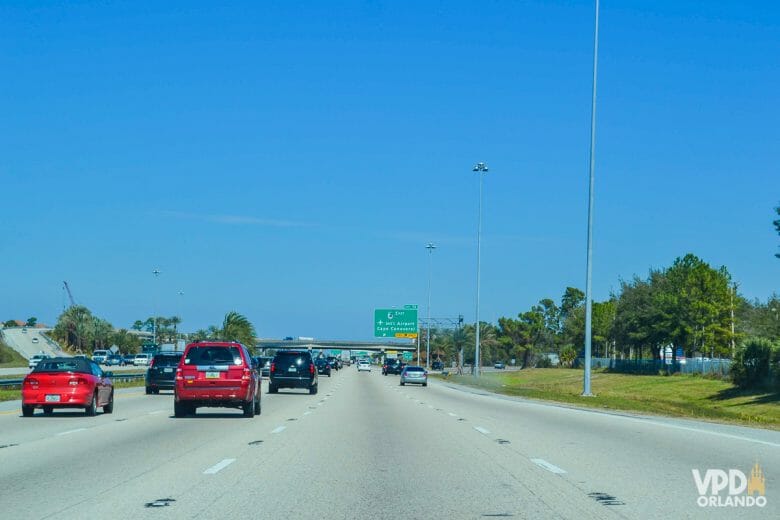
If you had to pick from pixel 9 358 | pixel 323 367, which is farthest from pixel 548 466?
pixel 9 358

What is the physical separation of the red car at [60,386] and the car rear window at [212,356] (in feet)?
9.15

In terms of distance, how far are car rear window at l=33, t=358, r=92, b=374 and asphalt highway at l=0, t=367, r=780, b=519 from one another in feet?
4.42

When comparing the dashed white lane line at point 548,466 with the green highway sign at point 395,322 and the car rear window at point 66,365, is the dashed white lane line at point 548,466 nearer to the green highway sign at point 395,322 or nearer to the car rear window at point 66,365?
the car rear window at point 66,365

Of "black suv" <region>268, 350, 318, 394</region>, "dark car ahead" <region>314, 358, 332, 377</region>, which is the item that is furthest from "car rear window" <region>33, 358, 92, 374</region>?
"dark car ahead" <region>314, 358, 332, 377</region>

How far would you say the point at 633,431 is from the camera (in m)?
23.5

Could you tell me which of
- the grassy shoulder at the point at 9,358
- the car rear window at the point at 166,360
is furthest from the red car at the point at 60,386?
the grassy shoulder at the point at 9,358

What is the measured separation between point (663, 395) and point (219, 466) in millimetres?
59888

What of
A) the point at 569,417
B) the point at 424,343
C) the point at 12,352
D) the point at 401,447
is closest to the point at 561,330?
the point at 424,343

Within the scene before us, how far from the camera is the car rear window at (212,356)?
27.5 metres

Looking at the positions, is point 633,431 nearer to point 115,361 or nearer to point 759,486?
point 759,486

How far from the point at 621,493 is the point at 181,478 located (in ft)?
18.7

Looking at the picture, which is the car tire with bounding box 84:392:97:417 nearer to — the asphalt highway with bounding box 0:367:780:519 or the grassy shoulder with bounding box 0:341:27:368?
the asphalt highway with bounding box 0:367:780:519

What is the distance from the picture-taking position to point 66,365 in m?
28.4

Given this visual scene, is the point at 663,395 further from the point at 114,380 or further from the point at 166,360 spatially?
the point at 166,360
